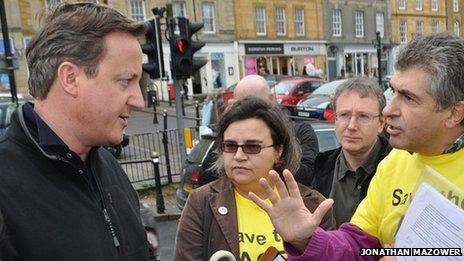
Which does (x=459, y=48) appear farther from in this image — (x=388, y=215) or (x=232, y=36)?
(x=232, y=36)

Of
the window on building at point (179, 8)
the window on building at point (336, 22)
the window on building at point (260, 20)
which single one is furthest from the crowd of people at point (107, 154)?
the window on building at point (336, 22)

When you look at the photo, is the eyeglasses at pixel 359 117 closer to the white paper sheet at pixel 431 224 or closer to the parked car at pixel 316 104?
the white paper sheet at pixel 431 224

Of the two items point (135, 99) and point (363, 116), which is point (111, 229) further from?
point (363, 116)

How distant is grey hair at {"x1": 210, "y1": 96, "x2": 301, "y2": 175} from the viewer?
8.63ft

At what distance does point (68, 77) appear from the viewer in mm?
1621

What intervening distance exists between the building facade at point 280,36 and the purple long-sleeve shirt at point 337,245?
31.2 meters

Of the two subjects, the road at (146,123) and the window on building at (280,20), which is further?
the window on building at (280,20)

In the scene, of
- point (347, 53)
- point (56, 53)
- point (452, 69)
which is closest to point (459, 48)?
point (452, 69)

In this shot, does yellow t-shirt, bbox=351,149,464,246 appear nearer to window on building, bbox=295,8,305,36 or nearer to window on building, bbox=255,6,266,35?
window on building, bbox=255,6,266,35

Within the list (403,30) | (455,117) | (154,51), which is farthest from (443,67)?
(403,30)

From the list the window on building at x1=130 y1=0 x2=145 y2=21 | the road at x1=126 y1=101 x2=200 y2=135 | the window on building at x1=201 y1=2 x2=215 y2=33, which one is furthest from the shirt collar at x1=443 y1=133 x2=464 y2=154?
the window on building at x1=201 y1=2 x2=215 y2=33

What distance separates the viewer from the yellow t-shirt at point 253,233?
231 cm

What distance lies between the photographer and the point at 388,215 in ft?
6.21

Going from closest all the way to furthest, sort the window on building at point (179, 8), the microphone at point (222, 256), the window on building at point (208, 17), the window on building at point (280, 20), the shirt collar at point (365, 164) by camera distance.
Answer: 1. the microphone at point (222, 256)
2. the shirt collar at point (365, 164)
3. the window on building at point (179, 8)
4. the window on building at point (208, 17)
5. the window on building at point (280, 20)
